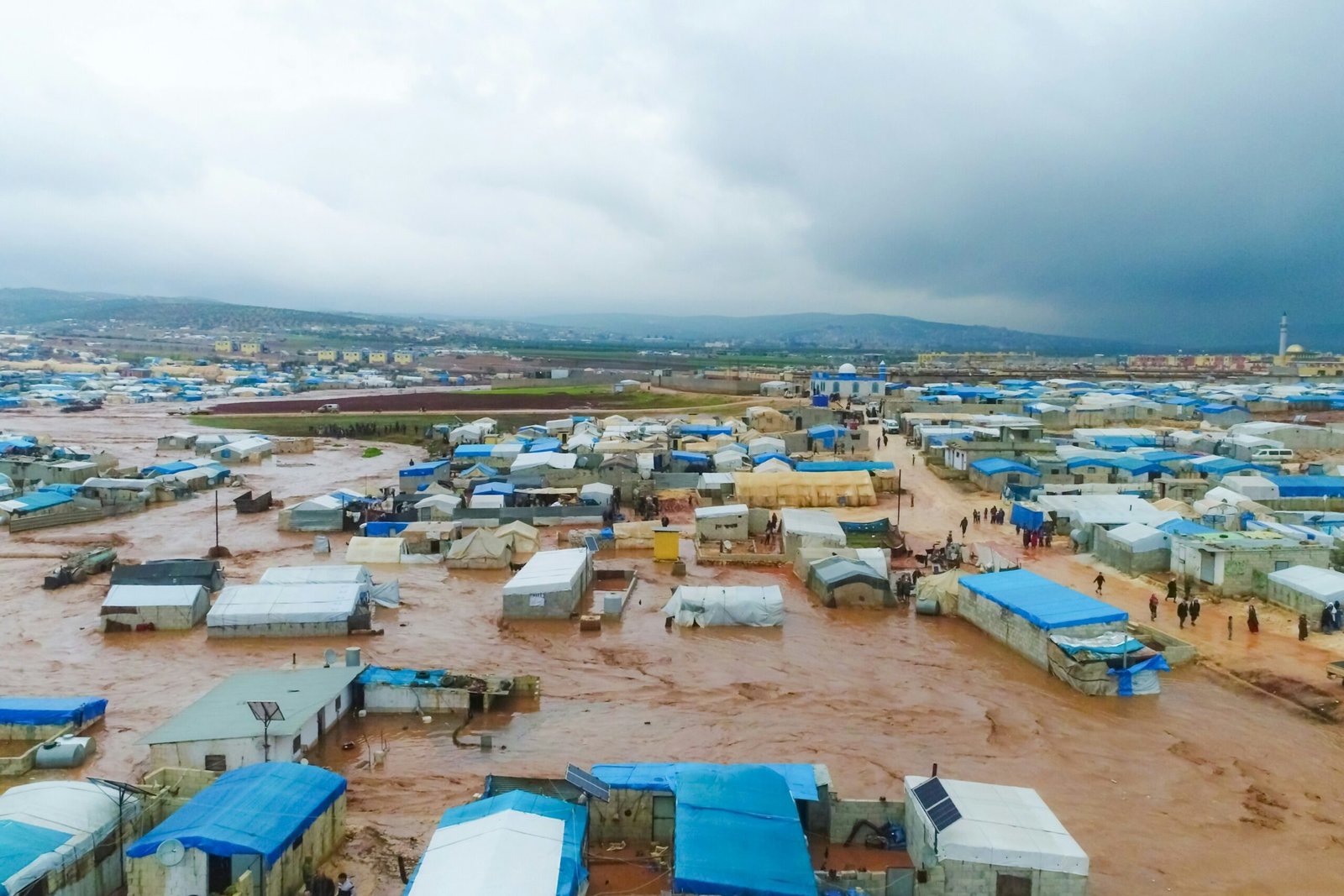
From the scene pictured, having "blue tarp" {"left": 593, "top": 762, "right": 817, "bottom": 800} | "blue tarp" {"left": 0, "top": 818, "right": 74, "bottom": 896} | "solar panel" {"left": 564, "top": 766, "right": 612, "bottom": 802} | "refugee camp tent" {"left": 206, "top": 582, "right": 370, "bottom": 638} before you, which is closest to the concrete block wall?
"blue tarp" {"left": 593, "top": 762, "right": 817, "bottom": 800}

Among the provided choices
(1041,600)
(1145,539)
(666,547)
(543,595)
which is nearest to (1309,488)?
(1145,539)

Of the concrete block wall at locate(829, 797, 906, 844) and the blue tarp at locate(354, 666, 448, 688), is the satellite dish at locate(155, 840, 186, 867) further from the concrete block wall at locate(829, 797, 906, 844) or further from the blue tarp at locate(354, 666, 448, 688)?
the concrete block wall at locate(829, 797, 906, 844)

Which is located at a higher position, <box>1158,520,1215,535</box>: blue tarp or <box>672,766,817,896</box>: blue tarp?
<box>1158,520,1215,535</box>: blue tarp

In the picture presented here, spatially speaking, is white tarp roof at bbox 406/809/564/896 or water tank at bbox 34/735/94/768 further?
water tank at bbox 34/735/94/768

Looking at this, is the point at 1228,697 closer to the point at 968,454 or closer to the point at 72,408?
the point at 968,454

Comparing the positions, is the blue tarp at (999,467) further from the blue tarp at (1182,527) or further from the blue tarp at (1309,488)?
the blue tarp at (1182,527)

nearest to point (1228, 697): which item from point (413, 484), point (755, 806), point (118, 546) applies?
point (755, 806)
